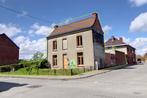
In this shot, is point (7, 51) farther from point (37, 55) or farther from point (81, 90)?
point (81, 90)

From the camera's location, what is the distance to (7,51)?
166 feet

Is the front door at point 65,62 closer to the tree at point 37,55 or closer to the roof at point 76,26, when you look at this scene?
the roof at point 76,26

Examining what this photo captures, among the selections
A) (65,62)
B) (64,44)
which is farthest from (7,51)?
(65,62)

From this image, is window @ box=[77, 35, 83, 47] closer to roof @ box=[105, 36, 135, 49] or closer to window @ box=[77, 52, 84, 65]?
window @ box=[77, 52, 84, 65]

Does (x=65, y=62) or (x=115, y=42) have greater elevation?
(x=115, y=42)

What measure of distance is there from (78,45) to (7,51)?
75.0 feet

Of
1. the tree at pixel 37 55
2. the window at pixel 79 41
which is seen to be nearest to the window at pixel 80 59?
the window at pixel 79 41

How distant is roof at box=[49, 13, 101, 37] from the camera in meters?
34.8

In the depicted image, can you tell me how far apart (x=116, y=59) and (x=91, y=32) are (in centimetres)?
1441

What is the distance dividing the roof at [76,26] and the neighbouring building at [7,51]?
15.4 m

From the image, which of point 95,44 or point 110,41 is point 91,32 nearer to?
point 95,44

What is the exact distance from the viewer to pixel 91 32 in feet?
108

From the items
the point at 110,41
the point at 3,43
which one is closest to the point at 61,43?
the point at 3,43

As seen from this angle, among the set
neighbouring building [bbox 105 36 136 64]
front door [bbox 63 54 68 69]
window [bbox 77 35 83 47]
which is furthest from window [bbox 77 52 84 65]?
neighbouring building [bbox 105 36 136 64]
